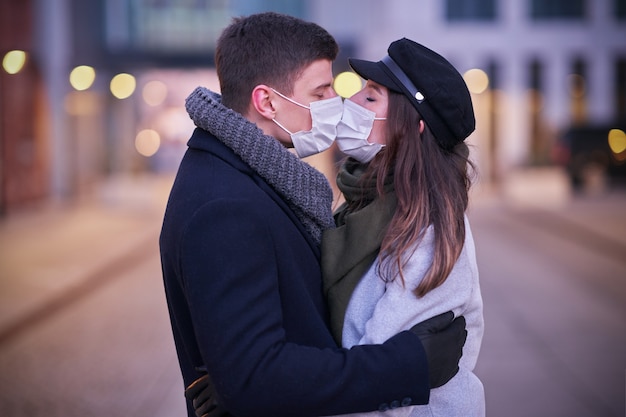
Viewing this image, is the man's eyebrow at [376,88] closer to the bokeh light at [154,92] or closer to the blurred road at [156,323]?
the blurred road at [156,323]

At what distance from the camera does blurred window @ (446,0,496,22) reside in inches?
1813

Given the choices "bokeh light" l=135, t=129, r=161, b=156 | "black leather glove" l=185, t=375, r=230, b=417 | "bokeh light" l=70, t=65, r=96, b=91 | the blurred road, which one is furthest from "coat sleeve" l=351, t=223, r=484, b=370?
"bokeh light" l=135, t=129, r=161, b=156

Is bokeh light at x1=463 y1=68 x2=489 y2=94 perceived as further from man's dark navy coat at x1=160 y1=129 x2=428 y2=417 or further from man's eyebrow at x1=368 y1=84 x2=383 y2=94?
man's dark navy coat at x1=160 y1=129 x2=428 y2=417

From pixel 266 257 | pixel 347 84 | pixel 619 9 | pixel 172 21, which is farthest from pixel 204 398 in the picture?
pixel 172 21

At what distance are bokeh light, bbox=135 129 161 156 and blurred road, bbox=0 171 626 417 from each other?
91.1 feet

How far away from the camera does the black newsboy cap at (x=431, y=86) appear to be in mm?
2225

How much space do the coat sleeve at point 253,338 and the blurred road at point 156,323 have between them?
12.5 feet

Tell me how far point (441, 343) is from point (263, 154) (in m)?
0.66

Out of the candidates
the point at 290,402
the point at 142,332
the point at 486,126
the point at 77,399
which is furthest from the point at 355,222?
the point at 486,126

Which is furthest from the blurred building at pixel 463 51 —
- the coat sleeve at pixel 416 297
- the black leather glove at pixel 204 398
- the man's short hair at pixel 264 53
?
the black leather glove at pixel 204 398

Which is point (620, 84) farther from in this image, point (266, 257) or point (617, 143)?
point (266, 257)

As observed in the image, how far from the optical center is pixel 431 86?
2219 mm

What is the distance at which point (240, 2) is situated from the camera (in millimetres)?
46344

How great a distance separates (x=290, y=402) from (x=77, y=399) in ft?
15.0
